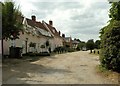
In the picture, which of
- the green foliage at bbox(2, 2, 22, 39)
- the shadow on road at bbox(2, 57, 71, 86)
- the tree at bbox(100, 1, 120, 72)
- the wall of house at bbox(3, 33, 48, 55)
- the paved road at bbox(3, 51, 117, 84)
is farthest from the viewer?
the wall of house at bbox(3, 33, 48, 55)

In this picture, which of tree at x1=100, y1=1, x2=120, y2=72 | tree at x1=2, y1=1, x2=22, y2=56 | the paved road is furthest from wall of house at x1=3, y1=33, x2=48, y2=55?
tree at x1=100, y1=1, x2=120, y2=72

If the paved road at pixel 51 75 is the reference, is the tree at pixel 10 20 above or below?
above

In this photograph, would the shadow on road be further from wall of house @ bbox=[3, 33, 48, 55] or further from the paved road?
wall of house @ bbox=[3, 33, 48, 55]

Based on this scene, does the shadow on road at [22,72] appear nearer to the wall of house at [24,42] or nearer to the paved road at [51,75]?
the paved road at [51,75]

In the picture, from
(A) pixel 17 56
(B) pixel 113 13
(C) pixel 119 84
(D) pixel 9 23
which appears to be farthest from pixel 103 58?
(A) pixel 17 56

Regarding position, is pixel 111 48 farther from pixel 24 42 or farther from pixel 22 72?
pixel 24 42

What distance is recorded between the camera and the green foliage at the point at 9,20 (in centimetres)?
2556

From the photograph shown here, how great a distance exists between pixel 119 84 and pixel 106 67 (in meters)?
5.69

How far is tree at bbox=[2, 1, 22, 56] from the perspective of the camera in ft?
83.9

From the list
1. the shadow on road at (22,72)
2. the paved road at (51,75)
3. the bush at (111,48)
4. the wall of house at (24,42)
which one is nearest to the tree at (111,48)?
the bush at (111,48)

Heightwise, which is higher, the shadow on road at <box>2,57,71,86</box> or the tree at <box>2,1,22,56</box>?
the tree at <box>2,1,22,56</box>

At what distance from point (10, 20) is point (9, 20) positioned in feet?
0.44

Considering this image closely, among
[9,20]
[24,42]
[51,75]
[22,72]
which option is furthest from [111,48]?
[24,42]

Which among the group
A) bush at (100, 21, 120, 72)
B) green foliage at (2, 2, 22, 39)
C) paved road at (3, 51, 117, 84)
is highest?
green foliage at (2, 2, 22, 39)
